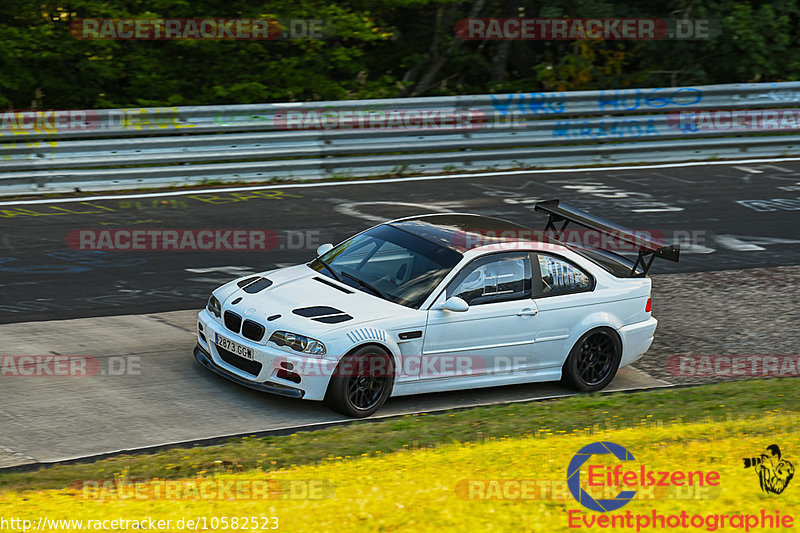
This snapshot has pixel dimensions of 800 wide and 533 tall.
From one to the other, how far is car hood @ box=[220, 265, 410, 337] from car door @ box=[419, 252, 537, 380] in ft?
1.53

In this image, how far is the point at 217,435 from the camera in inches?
308

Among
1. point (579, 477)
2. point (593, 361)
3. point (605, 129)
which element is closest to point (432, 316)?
point (593, 361)

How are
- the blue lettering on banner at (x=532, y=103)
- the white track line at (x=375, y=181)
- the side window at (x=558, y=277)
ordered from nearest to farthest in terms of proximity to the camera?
the side window at (x=558, y=277)
the white track line at (x=375, y=181)
the blue lettering on banner at (x=532, y=103)

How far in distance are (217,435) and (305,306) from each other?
1381 mm

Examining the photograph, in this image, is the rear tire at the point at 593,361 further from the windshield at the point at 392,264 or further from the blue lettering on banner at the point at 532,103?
the blue lettering on banner at the point at 532,103

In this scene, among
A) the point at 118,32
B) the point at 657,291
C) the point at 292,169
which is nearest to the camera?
the point at 657,291

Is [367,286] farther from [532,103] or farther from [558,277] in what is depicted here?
[532,103]

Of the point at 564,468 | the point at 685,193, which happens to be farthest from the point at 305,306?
the point at 685,193

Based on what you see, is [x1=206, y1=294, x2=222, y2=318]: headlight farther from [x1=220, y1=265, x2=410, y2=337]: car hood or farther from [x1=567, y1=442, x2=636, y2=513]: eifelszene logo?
[x1=567, y1=442, x2=636, y2=513]: eifelszene logo

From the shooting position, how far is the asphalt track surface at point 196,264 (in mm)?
8086

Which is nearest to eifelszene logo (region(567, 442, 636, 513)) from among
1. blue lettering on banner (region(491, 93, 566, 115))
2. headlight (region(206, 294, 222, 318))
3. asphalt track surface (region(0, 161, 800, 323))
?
headlight (region(206, 294, 222, 318))

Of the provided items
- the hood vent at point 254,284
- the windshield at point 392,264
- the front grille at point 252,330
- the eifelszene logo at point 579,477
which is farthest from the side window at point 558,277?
the eifelszene logo at point 579,477

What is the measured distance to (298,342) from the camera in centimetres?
830

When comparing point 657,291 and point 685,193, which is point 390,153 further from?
point 657,291
